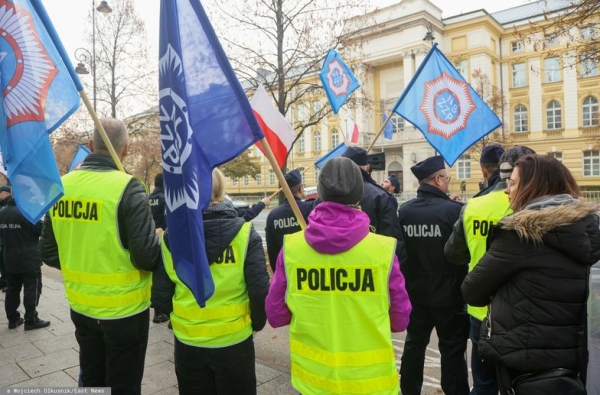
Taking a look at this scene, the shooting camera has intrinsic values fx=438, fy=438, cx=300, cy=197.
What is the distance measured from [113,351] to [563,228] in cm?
285

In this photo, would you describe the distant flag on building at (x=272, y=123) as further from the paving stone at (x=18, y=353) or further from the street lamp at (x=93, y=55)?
the street lamp at (x=93, y=55)

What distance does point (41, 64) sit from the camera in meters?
2.98

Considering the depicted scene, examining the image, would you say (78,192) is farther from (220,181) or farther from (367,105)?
(367,105)

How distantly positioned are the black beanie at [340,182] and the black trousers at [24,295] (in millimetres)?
5344

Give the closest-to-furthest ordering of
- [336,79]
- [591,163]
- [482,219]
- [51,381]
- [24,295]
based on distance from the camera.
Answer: [482,219]
[51,381]
[24,295]
[336,79]
[591,163]

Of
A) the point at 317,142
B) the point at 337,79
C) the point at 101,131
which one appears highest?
the point at 317,142

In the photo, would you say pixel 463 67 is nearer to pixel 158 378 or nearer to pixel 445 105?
pixel 445 105

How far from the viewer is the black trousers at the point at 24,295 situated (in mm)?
5883

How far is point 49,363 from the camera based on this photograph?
4645 mm

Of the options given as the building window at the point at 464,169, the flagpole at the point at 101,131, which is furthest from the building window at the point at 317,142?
the flagpole at the point at 101,131

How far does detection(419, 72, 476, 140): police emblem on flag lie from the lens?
17.5 ft

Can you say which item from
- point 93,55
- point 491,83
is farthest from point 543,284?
point 491,83

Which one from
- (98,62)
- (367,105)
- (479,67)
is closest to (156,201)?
(367,105)

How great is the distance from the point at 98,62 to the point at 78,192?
14851mm
